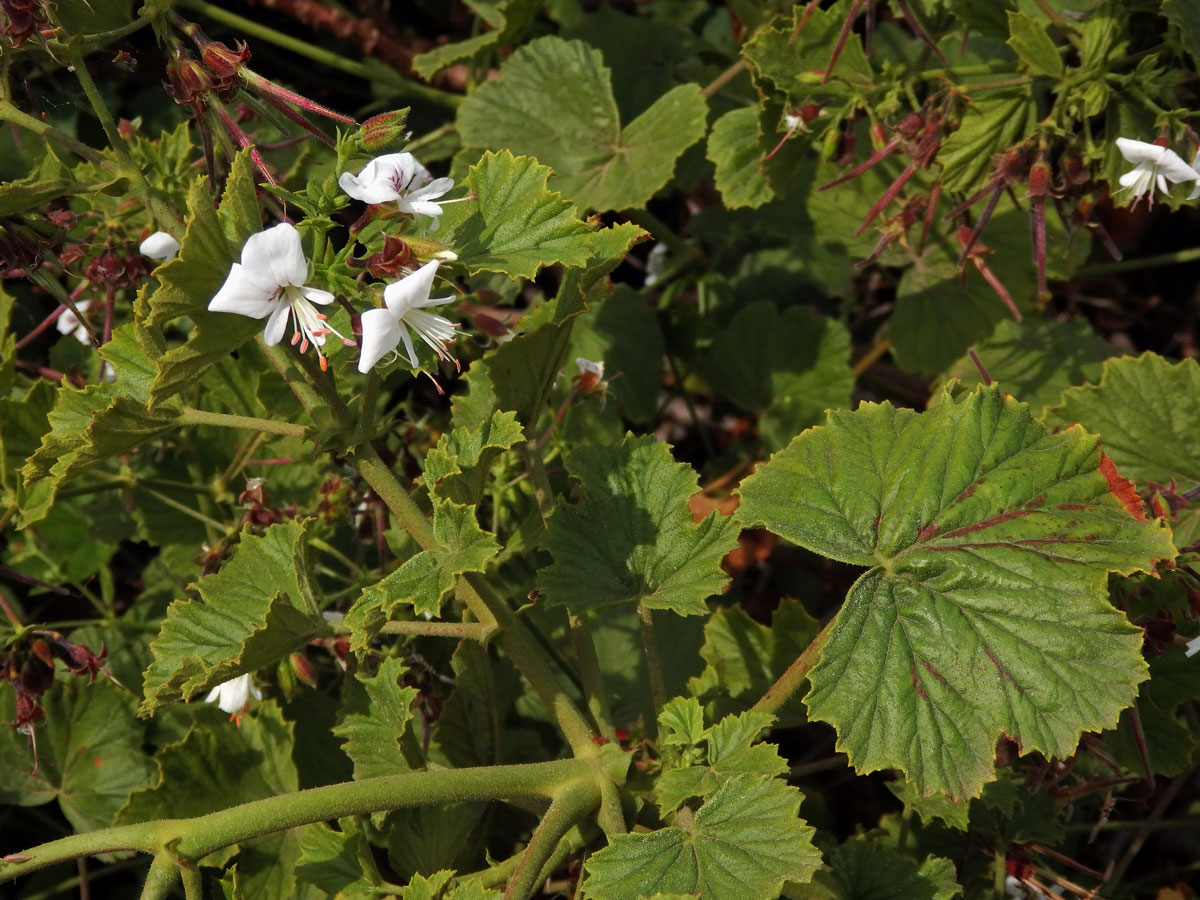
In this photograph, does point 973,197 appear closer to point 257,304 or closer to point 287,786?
point 257,304

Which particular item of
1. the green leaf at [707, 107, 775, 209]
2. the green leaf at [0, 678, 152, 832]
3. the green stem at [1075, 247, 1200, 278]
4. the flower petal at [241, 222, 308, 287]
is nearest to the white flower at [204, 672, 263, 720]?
the green leaf at [0, 678, 152, 832]

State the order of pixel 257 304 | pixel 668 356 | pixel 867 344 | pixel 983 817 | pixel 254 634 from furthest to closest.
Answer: pixel 867 344 → pixel 668 356 → pixel 983 817 → pixel 254 634 → pixel 257 304

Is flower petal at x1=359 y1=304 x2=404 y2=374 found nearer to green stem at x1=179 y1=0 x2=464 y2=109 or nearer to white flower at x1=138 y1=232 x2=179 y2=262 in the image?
white flower at x1=138 y1=232 x2=179 y2=262

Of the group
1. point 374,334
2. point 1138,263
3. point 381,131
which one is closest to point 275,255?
point 374,334

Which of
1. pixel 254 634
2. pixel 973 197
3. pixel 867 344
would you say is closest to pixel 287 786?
pixel 254 634

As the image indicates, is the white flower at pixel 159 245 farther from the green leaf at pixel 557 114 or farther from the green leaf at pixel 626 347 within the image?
the green leaf at pixel 626 347

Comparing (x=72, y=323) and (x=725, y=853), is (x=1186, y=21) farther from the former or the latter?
(x=72, y=323)

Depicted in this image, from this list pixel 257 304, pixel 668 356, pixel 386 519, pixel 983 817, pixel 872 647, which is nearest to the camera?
pixel 257 304
